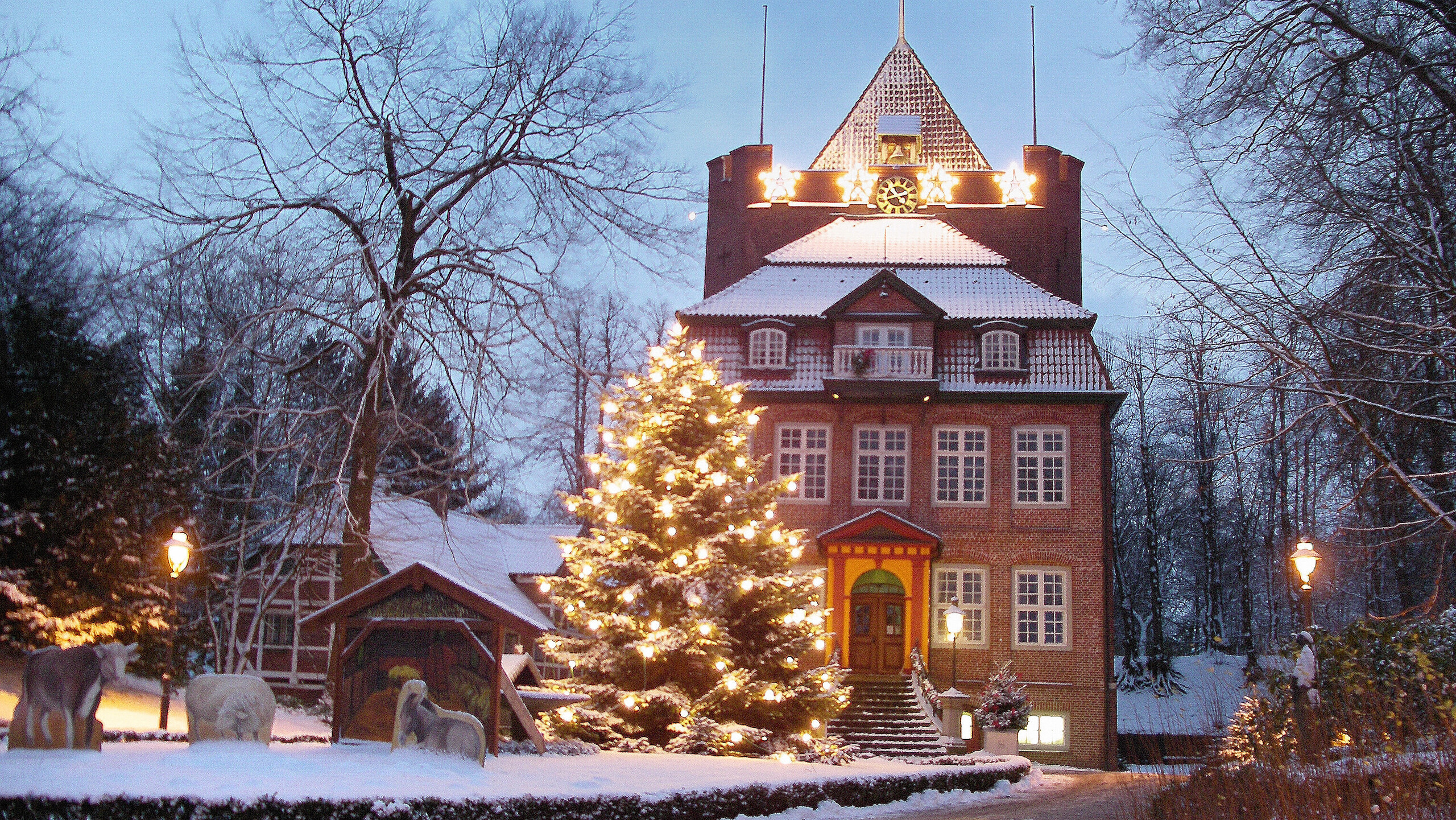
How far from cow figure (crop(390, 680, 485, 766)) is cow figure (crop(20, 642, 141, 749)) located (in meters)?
2.62

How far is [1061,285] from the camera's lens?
109 ft

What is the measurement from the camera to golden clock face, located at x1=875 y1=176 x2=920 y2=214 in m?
34.2

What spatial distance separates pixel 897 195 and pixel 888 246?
255 centimetres

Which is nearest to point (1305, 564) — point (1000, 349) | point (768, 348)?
point (1000, 349)

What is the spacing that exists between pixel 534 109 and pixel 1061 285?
67.7ft

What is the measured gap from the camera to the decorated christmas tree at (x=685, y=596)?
16.7 metres

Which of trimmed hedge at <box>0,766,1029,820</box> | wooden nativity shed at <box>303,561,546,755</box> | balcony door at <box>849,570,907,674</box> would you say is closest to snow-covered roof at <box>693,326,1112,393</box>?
balcony door at <box>849,570,907,674</box>

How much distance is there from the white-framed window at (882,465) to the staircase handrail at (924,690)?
3737 mm

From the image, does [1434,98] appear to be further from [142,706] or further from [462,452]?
[142,706]

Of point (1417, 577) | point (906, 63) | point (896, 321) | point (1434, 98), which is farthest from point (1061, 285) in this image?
point (1434, 98)

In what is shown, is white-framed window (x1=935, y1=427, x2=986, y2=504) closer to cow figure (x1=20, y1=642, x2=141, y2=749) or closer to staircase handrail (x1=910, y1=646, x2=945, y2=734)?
staircase handrail (x1=910, y1=646, x2=945, y2=734)

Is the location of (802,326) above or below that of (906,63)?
below

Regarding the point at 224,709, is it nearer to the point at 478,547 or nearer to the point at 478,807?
the point at 478,807

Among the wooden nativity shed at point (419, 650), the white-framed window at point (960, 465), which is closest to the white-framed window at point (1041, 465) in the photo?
the white-framed window at point (960, 465)
